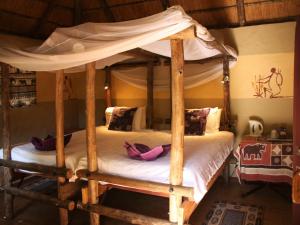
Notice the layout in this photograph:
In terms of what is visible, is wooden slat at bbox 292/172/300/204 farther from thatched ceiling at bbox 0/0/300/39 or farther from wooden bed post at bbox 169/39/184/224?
thatched ceiling at bbox 0/0/300/39

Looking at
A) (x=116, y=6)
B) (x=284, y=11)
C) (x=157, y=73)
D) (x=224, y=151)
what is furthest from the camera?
(x=157, y=73)

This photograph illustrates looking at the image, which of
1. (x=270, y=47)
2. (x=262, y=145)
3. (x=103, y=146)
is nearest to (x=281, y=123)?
(x=262, y=145)

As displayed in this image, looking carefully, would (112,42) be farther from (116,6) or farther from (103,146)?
(116,6)

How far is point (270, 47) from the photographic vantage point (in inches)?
159

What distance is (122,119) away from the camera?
14.7 ft

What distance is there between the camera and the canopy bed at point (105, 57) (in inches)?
81.1

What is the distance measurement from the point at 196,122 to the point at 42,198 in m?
2.20

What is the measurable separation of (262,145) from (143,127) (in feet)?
6.21

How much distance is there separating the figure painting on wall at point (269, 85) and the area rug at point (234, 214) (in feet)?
5.40

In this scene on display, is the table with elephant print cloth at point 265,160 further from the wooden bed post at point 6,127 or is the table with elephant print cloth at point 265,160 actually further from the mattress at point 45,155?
the wooden bed post at point 6,127

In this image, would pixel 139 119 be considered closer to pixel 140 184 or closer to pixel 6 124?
pixel 6 124

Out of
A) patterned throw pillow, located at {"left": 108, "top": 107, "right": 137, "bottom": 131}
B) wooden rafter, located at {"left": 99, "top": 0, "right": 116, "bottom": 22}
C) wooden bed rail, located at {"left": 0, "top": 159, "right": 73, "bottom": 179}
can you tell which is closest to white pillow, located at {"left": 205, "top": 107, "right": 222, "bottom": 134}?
patterned throw pillow, located at {"left": 108, "top": 107, "right": 137, "bottom": 131}

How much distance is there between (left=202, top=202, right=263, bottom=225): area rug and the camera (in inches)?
115

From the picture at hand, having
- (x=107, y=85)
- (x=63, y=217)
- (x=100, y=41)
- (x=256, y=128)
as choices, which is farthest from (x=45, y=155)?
(x=256, y=128)
